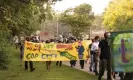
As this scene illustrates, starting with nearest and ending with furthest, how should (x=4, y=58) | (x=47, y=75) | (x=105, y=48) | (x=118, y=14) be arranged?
(x=105, y=48)
(x=47, y=75)
(x=4, y=58)
(x=118, y=14)

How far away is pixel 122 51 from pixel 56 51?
11.0 metres

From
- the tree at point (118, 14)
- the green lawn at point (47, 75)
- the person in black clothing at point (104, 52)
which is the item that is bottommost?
the green lawn at point (47, 75)

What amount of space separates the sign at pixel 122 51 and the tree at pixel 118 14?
4699 cm

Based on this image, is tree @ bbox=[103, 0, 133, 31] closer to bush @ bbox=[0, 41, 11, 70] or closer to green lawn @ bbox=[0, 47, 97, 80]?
bush @ bbox=[0, 41, 11, 70]

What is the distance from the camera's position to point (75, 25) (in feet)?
189

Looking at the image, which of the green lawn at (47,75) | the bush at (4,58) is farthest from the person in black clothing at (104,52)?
the bush at (4,58)

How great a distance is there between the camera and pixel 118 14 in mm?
66438

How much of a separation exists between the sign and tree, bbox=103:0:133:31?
4699cm

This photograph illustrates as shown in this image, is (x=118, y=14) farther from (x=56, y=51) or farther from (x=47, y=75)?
(x=47, y=75)

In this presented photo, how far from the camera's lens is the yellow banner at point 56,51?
2111 cm

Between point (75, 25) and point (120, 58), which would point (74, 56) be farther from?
point (75, 25)

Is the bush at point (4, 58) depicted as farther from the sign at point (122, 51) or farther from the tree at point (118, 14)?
the tree at point (118, 14)

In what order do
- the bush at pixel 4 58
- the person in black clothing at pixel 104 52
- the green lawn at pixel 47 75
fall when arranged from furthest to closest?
the bush at pixel 4 58, the green lawn at pixel 47 75, the person in black clothing at pixel 104 52

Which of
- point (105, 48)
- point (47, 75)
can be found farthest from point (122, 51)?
point (47, 75)
